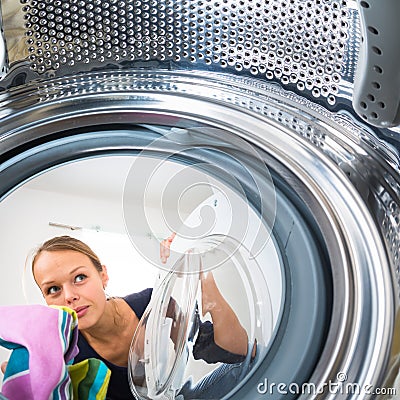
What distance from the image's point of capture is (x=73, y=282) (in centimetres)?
67

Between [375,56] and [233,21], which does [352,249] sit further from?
[233,21]

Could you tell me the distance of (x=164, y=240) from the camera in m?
0.69

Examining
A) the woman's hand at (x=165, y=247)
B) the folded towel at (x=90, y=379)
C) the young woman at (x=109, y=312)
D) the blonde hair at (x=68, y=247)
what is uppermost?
the blonde hair at (x=68, y=247)

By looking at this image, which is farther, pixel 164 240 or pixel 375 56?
pixel 164 240

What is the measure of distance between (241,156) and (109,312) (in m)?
0.22

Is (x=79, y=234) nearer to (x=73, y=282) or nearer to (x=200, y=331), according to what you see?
(x=73, y=282)

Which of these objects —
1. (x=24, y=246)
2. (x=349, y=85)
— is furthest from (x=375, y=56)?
(x=24, y=246)

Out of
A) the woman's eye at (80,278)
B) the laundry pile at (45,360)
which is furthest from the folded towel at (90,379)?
the woman's eye at (80,278)

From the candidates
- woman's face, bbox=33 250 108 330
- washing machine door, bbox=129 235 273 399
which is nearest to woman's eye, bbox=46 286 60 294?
woman's face, bbox=33 250 108 330

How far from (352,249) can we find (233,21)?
0.30 meters

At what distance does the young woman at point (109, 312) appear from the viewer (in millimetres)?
609

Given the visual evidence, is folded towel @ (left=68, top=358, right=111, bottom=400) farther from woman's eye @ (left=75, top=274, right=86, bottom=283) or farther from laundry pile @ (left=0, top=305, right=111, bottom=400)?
woman's eye @ (left=75, top=274, right=86, bottom=283)

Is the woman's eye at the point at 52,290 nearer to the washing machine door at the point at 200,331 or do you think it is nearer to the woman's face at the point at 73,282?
the woman's face at the point at 73,282

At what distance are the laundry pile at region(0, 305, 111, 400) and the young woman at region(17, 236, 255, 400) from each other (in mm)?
26
